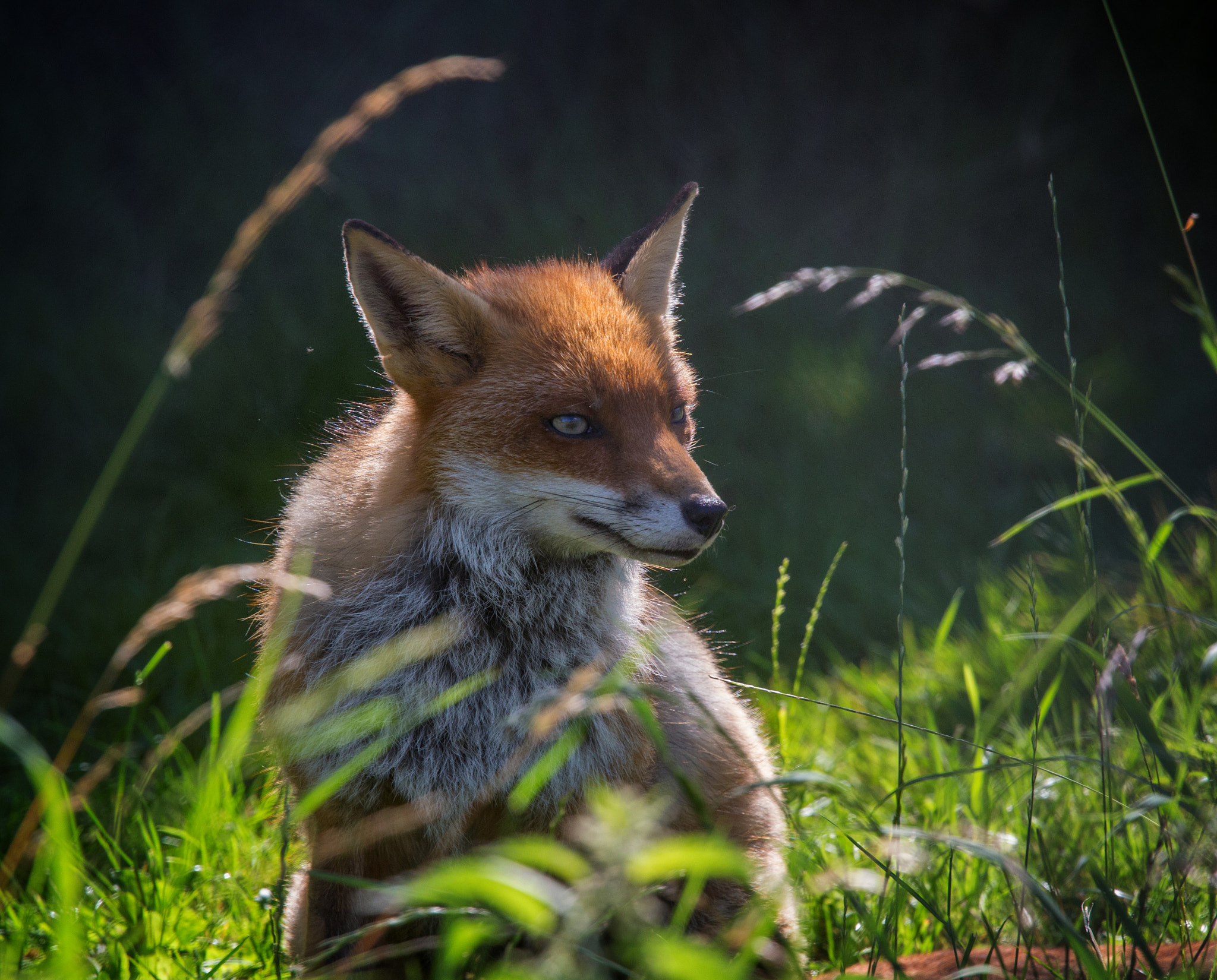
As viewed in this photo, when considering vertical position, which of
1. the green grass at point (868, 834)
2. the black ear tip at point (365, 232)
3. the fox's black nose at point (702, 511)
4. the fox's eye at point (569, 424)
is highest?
the black ear tip at point (365, 232)

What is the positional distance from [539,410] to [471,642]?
0.70 meters

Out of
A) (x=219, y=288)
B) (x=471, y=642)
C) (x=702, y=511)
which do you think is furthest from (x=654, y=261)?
(x=219, y=288)

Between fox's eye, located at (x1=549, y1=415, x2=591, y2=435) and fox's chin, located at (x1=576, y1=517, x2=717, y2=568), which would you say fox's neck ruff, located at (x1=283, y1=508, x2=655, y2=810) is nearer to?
fox's chin, located at (x1=576, y1=517, x2=717, y2=568)

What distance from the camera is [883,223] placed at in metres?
7.64

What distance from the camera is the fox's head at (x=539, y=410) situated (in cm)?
266

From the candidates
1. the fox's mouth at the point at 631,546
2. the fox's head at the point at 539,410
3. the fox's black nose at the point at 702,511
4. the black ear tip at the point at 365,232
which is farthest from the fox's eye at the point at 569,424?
the black ear tip at the point at 365,232

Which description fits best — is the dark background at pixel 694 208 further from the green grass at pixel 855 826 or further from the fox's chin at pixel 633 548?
the fox's chin at pixel 633 548

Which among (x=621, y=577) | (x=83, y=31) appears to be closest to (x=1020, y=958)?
(x=621, y=577)

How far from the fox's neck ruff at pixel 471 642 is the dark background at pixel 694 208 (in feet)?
10.7

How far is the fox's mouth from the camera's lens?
2.65 meters

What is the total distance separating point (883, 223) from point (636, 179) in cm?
202

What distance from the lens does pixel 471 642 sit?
2762 mm

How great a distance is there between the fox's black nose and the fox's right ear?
Result: 0.83 metres

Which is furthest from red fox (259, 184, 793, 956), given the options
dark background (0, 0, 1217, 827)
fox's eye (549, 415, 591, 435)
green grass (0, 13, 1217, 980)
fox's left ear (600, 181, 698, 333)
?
dark background (0, 0, 1217, 827)
